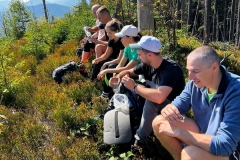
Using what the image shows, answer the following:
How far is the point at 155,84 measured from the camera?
3506mm

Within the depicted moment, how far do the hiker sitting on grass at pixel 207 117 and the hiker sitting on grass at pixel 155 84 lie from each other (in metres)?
0.35

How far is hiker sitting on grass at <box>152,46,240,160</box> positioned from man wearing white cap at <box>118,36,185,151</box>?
353 millimetres

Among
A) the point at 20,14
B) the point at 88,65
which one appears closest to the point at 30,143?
the point at 88,65

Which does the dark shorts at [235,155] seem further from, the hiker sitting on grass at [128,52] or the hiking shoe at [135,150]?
the hiker sitting on grass at [128,52]

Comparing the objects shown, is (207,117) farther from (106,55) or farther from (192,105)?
(106,55)

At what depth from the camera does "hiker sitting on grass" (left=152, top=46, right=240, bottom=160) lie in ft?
7.68

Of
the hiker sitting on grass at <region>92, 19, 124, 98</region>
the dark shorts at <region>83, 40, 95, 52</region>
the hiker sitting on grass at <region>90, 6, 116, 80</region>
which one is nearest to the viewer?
the hiker sitting on grass at <region>92, 19, 124, 98</region>

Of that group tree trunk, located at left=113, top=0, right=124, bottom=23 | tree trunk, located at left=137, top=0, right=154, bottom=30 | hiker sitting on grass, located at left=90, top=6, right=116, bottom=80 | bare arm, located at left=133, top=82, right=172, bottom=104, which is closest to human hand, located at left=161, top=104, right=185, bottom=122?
bare arm, located at left=133, top=82, right=172, bottom=104

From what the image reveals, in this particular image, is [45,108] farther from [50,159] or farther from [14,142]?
[50,159]

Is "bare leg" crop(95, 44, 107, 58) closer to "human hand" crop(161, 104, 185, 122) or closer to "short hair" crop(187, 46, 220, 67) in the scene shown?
"human hand" crop(161, 104, 185, 122)

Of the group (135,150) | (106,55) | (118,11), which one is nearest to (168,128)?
(135,150)

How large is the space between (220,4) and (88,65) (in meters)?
33.7

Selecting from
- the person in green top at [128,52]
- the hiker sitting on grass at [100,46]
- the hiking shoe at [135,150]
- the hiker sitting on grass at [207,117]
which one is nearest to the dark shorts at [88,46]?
the hiker sitting on grass at [100,46]

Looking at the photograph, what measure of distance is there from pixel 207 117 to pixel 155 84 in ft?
3.02
